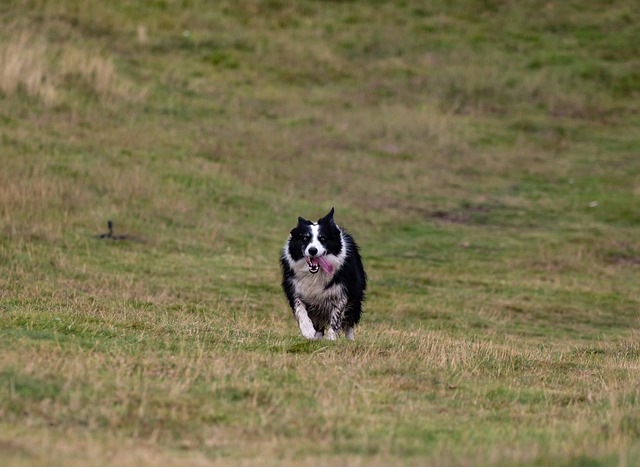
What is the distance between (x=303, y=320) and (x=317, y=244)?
1.01m

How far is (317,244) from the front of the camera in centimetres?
1393

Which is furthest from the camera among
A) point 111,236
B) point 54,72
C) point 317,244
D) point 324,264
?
point 54,72

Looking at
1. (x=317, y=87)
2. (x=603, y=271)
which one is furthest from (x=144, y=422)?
(x=317, y=87)

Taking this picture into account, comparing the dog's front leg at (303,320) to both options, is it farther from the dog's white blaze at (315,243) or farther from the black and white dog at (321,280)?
the dog's white blaze at (315,243)

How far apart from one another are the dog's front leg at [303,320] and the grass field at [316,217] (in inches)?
10.5

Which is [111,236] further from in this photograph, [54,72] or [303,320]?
[54,72]

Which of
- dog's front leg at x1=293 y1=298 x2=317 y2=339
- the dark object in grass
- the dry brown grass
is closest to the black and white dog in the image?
dog's front leg at x1=293 y1=298 x2=317 y2=339

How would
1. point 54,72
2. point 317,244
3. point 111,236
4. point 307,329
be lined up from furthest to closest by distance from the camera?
point 54,72, point 111,236, point 317,244, point 307,329

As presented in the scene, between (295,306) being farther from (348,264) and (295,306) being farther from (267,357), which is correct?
(267,357)

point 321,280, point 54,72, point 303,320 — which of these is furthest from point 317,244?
point 54,72

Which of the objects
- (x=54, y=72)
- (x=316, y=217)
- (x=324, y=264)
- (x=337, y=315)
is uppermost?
(x=54, y=72)

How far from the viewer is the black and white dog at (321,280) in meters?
14.1

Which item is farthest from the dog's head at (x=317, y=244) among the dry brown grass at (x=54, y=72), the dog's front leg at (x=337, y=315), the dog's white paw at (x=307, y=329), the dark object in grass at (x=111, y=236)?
the dry brown grass at (x=54, y=72)

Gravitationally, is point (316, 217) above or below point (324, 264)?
above
